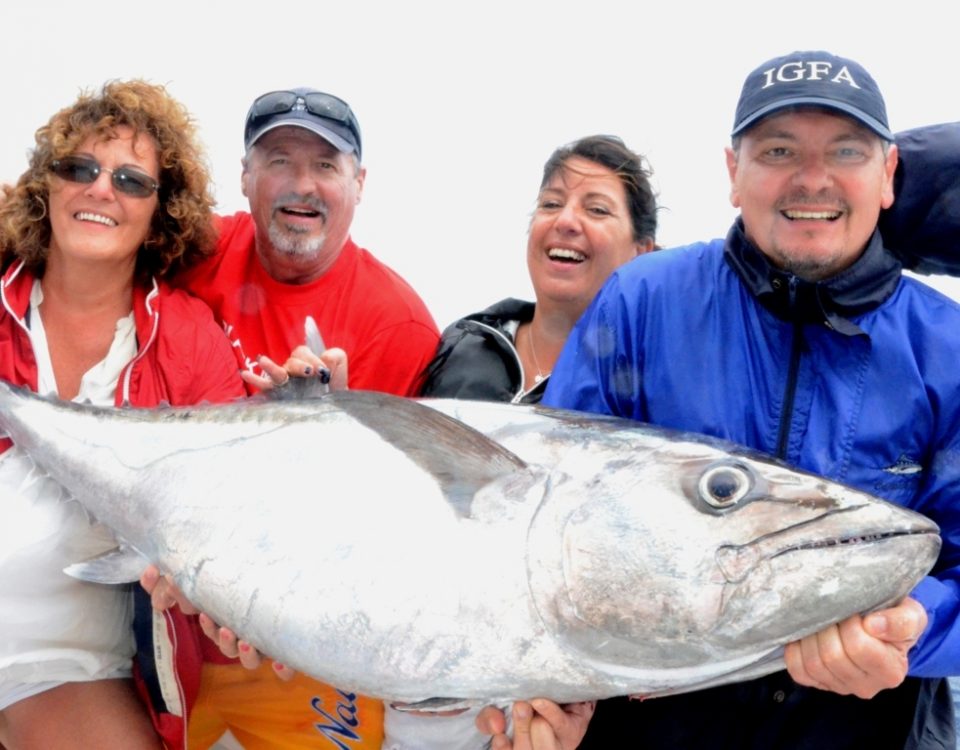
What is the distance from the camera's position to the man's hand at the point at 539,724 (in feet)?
6.43

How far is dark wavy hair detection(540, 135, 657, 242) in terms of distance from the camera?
3.55m

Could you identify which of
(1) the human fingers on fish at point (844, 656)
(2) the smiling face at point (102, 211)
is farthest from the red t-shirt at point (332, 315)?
(1) the human fingers on fish at point (844, 656)

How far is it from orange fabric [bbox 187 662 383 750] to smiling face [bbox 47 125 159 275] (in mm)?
1433

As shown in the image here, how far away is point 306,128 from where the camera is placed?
3551mm

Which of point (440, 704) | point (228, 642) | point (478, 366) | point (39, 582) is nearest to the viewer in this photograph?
point (440, 704)

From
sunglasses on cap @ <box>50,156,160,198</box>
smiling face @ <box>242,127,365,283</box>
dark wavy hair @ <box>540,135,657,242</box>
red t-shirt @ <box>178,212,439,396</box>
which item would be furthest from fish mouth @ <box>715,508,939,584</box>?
sunglasses on cap @ <box>50,156,160,198</box>

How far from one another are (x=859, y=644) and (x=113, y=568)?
6.17ft

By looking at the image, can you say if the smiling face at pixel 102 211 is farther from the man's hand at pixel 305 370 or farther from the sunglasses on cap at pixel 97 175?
the man's hand at pixel 305 370

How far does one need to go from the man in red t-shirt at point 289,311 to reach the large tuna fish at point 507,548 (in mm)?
758

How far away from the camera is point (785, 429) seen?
7.82 ft

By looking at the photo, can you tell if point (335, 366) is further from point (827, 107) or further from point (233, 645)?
point (827, 107)

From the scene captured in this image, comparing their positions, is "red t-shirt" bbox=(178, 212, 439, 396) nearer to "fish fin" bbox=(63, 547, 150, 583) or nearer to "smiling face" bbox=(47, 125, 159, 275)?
"smiling face" bbox=(47, 125, 159, 275)

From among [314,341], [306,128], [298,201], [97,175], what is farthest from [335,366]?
[306,128]

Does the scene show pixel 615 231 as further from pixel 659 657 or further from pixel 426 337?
pixel 659 657
